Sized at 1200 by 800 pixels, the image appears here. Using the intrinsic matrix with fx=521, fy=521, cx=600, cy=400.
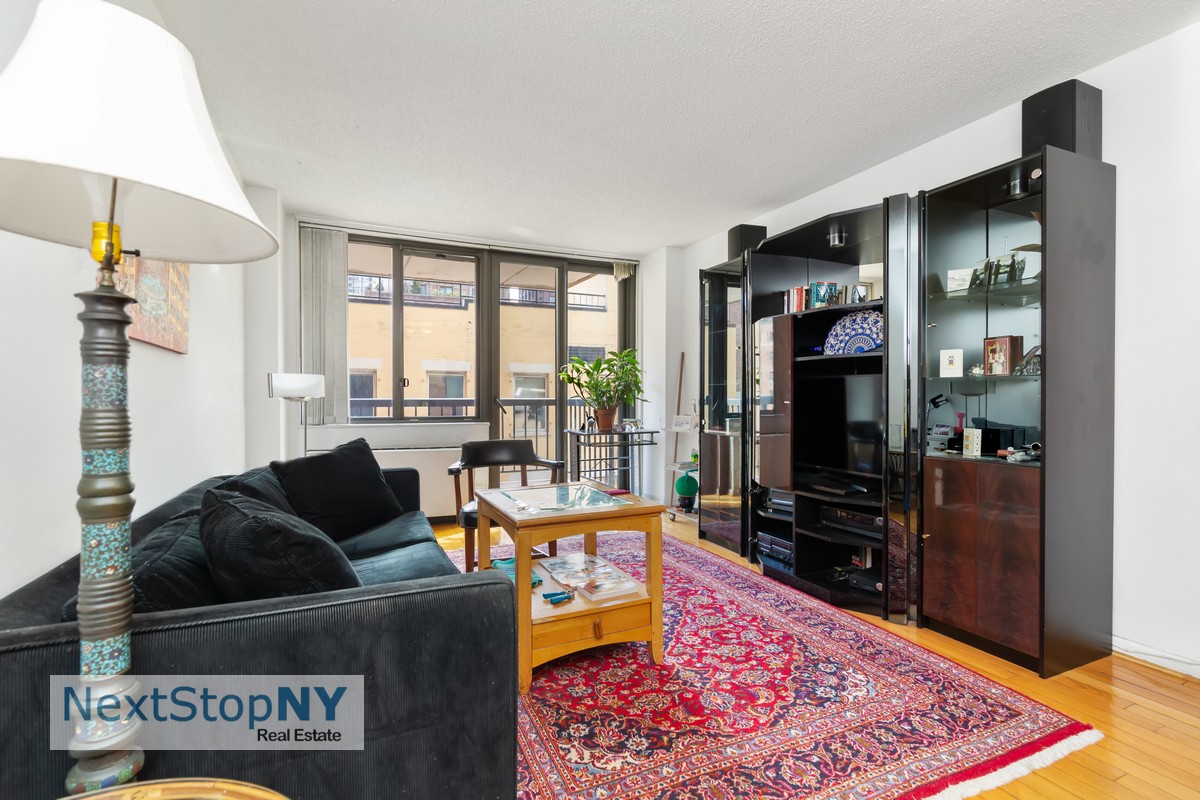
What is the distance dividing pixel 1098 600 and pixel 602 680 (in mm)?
2242

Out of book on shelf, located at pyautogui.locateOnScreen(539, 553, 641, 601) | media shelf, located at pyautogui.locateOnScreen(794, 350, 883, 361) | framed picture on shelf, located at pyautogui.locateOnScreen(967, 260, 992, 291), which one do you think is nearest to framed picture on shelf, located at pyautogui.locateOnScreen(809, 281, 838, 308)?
media shelf, located at pyautogui.locateOnScreen(794, 350, 883, 361)

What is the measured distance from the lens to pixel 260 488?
1996mm

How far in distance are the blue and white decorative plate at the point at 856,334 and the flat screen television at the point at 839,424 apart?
22 centimetres

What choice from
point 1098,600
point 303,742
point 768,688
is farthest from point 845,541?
point 303,742

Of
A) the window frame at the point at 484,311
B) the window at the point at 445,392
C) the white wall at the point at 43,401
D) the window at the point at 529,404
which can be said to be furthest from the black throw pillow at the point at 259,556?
the window at the point at 529,404

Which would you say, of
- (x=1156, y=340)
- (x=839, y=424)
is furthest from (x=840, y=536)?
(x=1156, y=340)

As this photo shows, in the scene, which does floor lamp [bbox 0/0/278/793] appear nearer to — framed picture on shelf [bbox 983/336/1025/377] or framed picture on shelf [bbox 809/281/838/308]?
framed picture on shelf [bbox 983/336/1025/377]

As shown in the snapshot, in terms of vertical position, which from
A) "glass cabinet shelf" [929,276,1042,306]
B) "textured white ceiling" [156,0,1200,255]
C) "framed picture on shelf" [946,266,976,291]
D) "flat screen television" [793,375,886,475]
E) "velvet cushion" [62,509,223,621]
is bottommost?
"velvet cushion" [62,509,223,621]

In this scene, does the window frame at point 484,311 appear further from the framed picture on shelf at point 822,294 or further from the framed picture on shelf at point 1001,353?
the framed picture on shelf at point 1001,353

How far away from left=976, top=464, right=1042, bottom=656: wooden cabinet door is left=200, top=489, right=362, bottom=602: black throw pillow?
2634mm

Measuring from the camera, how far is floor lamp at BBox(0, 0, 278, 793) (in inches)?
25.0

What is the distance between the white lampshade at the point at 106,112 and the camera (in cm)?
62

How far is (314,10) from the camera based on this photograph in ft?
6.72
